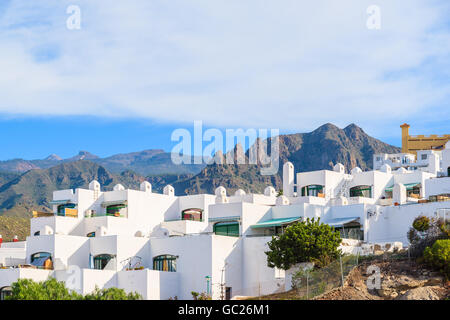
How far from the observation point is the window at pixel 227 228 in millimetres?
62281

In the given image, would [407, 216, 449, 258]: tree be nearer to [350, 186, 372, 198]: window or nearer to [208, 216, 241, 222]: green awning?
[208, 216, 241, 222]: green awning

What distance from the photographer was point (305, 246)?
172 ft

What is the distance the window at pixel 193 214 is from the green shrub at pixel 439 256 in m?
Result: 28.9

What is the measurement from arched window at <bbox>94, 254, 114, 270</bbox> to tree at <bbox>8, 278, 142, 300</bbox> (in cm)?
897

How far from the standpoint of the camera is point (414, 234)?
180ft

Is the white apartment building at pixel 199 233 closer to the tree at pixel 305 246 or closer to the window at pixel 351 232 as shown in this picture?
the window at pixel 351 232

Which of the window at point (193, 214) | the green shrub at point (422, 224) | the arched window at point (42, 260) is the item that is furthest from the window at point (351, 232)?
the arched window at point (42, 260)

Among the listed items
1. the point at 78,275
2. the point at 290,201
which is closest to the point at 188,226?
the point at 290,201

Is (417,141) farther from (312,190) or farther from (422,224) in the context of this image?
(422,224)

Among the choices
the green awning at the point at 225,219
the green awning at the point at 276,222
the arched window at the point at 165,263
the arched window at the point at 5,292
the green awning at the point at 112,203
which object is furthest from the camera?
the green awning at the point at 112,203

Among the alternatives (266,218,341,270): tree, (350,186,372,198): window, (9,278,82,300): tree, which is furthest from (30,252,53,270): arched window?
(350,186,372,198): window

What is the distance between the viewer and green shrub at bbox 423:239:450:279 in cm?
4731
